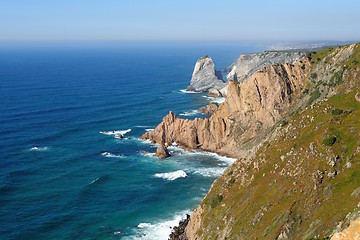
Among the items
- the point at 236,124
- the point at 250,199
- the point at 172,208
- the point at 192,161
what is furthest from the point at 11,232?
the point at 236,124

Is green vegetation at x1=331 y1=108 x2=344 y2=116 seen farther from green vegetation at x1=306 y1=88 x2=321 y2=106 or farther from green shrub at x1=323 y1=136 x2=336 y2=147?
green vegetation at x1=306 y1=88 x2=321 y2=106

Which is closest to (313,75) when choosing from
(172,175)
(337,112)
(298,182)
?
(172,175)

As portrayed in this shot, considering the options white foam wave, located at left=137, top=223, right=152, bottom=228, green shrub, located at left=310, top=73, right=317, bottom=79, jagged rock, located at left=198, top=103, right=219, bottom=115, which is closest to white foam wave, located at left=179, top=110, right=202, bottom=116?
jagged rock, located at left=198, top=103, right=219, bottom=115

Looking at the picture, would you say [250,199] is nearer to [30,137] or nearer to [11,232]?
[11,232]

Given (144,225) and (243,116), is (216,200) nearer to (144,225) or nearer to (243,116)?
(144,225)

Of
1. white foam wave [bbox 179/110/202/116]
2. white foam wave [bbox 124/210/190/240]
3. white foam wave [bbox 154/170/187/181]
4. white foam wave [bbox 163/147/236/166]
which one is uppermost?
white foam wave [bbox 179/110/202/116]

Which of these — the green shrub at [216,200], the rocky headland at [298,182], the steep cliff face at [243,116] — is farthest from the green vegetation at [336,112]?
the steep cliff face at [243,116]

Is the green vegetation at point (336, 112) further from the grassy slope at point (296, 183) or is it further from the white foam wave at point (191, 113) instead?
the white foam wave at point (191, 113)
